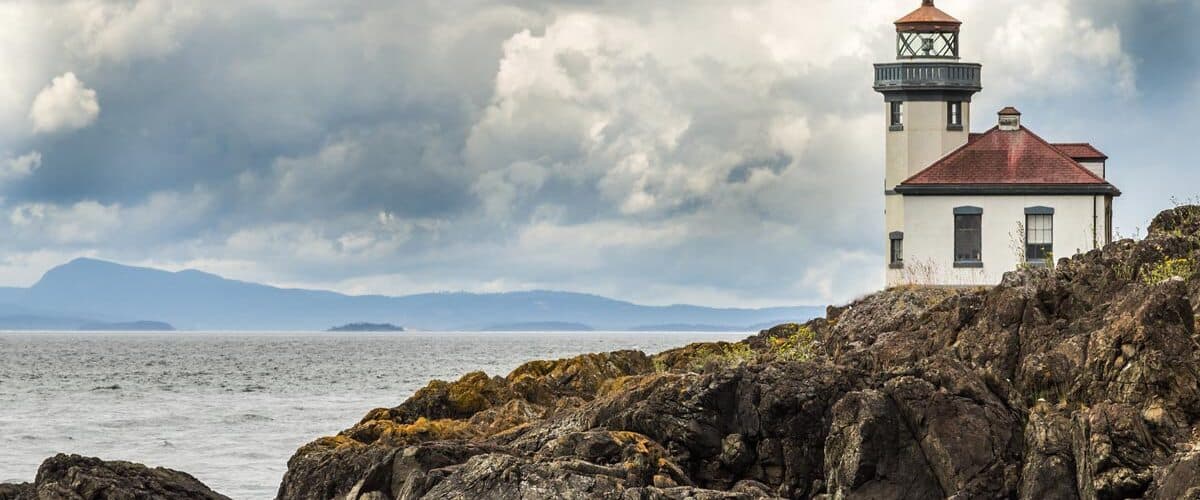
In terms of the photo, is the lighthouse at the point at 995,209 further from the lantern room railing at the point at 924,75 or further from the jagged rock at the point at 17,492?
the jagged rock at the point at 17,492

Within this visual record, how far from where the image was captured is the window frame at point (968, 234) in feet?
153

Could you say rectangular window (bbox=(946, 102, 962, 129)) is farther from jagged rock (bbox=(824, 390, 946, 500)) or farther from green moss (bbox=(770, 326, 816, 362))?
jagged rock (bbox=(824, 390, 946, 500))

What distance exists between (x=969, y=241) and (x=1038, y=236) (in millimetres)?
2006

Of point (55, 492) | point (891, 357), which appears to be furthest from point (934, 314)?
point (55, 492)

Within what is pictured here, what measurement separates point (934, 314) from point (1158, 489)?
11574mm

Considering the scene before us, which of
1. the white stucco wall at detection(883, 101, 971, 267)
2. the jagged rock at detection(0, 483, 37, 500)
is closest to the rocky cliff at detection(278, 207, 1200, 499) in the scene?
the jagged rock at detection(0, 483, 37, 500)

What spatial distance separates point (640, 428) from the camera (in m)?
22.5

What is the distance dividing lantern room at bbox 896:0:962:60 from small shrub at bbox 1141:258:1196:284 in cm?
2445

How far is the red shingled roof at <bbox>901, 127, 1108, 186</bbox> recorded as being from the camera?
153 ft

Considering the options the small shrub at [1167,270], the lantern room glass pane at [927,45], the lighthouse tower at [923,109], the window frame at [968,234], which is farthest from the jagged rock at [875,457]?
the lantern room glass pane at [927,45]

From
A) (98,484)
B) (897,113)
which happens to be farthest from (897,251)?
(98,484)

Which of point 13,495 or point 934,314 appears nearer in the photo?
point 13,495

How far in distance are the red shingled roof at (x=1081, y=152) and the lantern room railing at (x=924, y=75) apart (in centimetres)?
351

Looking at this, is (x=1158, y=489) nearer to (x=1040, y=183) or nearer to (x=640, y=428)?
(x=640, y=428)
